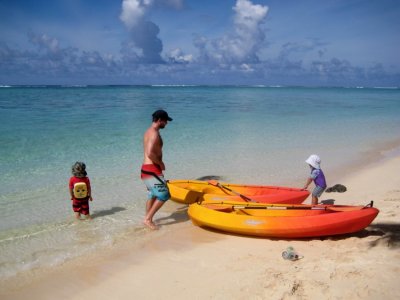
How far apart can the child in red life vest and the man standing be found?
3.96 feet

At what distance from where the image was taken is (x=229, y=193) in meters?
7.29

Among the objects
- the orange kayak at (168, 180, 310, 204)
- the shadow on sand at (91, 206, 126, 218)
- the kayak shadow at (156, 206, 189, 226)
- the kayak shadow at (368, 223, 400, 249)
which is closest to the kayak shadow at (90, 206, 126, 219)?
the shadow on sand at (91, 206, 126, 218)

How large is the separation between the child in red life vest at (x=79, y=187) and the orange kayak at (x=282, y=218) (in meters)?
1.96

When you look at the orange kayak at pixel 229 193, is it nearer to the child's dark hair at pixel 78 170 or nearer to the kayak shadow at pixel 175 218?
the kayak shadow at pixel 175 218

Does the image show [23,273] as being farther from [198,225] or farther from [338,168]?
[338,168]

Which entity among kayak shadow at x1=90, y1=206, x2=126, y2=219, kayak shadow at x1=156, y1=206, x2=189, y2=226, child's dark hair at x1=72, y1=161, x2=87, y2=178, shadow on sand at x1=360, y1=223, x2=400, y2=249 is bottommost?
kayak shadow at x1=156, y1=206, x2=189, y2=226

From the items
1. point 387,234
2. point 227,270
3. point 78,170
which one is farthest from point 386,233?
point 78,170

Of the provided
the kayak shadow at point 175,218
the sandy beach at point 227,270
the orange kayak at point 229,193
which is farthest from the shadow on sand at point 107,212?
the sandy beach at point 227,270

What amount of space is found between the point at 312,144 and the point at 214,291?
12.5m

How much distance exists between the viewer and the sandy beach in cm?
402

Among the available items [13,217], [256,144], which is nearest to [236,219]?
[13,217]

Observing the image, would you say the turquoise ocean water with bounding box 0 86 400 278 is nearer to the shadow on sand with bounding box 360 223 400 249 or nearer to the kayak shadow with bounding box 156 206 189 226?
the kayak shadow with bounding box 156 206 189 226

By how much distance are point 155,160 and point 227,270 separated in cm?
212

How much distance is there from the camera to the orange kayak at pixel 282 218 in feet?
17.3
